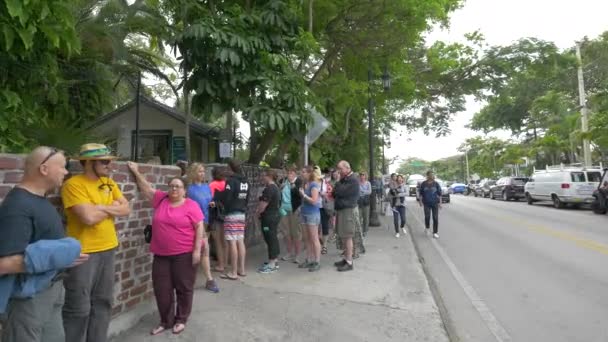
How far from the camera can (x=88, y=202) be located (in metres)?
3.36

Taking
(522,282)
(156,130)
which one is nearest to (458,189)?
(156,130)

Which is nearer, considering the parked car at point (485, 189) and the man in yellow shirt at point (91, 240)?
the man in yellow shirt at point (91, 240)

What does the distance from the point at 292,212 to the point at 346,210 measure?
137cm

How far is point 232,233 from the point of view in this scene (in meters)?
6.29

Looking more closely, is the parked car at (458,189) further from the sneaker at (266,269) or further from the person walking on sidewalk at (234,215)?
the person walking on sidewalk at (234,215)

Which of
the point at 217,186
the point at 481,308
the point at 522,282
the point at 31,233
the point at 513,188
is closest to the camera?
the point at 31,233

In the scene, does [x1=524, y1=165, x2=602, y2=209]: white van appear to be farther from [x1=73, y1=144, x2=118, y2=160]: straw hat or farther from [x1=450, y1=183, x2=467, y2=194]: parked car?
[x1=450, y1=183, x2=467, y2=194]: parked car

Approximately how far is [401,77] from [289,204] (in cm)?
656

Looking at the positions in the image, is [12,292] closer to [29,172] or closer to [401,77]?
[29,172]

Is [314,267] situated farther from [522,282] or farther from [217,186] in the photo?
[522,282]

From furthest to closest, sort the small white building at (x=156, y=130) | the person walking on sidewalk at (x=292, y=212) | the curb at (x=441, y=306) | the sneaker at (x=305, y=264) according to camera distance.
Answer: the small white building at (x=156, y=130), the person walking on sidewalk at (x=292, y=212), the sneaker at (x=305, y=264), the curb at (x=441, y=306)

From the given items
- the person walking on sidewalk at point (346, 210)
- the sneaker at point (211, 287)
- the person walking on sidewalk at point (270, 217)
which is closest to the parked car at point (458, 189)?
the person walking on sidewalk at point (346, 210)

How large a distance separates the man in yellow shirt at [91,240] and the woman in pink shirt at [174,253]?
2.29ft

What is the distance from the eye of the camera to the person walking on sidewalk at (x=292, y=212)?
820cm
